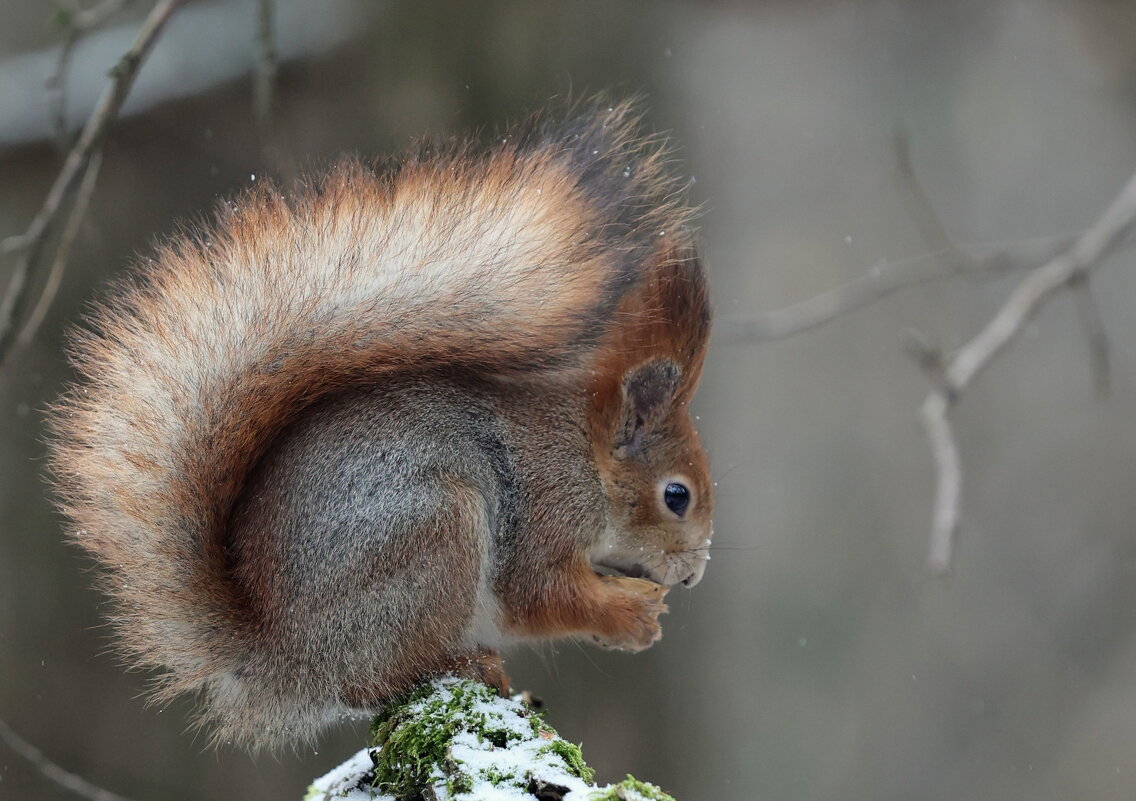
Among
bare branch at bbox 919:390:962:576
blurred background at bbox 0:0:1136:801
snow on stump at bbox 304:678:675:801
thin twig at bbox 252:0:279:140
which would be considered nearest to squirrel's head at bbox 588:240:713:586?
snow on stump at bbox 304:678:675:801

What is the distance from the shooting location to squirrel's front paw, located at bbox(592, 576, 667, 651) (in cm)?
138

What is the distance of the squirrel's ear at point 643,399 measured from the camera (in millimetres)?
1442

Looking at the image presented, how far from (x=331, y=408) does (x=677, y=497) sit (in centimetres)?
50

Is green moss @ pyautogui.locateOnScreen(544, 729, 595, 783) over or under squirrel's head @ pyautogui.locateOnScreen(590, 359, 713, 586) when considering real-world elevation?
under

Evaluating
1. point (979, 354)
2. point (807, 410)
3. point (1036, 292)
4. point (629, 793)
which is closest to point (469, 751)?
Result: point (629, 793)

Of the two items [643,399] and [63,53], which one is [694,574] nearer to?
[643,399]

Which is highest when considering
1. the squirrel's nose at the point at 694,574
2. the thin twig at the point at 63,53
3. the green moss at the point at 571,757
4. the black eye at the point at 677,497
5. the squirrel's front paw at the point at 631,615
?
the thin twig at the point at 63,53

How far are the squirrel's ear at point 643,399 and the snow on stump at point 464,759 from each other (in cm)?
42

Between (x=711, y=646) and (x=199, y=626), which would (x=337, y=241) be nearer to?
(x=199, y=626)

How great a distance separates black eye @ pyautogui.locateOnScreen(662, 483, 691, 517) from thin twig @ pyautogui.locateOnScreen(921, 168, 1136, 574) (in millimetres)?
388

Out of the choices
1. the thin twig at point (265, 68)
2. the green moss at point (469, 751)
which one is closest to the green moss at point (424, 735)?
the green moss at point (469, 751)

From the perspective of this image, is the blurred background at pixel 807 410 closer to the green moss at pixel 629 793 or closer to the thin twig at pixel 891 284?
the thin twig at pixel 891 284

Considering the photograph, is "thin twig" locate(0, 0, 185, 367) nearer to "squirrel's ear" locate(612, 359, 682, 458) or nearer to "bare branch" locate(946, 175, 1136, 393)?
"squirrel's ear" locate(612, 359, 682, 458)

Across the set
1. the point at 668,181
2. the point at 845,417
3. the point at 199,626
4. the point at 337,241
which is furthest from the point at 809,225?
the point at 199,626
